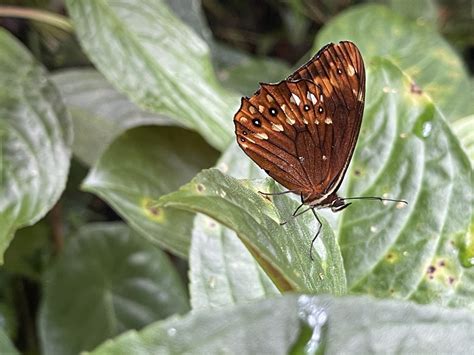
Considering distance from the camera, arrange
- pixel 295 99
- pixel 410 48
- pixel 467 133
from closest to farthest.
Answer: pixel 295 99
pixel 467 133
pixel 410 48

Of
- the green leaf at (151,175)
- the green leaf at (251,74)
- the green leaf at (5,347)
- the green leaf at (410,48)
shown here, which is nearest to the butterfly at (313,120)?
the green leaf at (151,175)

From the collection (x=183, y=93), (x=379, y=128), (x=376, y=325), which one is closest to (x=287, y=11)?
(x=183, y=93)

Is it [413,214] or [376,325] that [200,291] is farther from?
[376,325]

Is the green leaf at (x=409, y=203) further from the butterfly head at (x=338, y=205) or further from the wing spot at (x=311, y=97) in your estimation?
the wing spot at (x=311, y=97)

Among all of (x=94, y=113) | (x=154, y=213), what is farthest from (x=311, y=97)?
(x=94, y=113)

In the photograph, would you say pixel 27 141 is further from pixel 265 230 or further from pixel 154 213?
pixel 265 230
